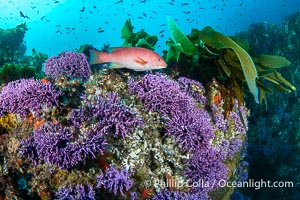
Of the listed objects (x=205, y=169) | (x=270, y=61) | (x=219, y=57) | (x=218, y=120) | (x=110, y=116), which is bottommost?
(x=205, y=169)

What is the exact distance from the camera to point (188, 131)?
263 cm

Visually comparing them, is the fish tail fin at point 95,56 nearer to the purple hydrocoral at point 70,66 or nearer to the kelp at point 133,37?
the purple hydrocoral at point 70,66

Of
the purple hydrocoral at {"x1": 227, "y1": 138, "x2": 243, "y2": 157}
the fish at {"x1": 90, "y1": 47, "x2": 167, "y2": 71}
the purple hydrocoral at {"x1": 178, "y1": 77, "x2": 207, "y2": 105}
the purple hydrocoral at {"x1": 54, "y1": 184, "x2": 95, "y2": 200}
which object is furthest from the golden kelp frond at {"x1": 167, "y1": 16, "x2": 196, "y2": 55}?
the purple hydrocoral at {"x1": 54, "y1": 184, "x2": 95, "y2": 200}

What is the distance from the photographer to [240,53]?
2992mm

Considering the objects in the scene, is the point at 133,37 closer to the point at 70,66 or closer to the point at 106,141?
the point at 70,66

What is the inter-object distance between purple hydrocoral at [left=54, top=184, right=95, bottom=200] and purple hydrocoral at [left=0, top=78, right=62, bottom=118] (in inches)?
31.4

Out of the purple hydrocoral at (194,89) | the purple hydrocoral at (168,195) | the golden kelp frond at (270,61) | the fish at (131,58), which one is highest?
the fish at (131,58)

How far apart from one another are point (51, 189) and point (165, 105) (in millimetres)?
1350

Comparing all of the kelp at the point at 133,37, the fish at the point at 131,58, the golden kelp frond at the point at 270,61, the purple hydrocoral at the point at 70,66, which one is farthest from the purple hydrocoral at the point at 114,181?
the golden kelp frond at the point at 270,61

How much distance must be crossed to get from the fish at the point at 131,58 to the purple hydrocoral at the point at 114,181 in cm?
118

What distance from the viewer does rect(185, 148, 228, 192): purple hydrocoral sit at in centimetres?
272

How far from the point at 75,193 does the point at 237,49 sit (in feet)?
7.66

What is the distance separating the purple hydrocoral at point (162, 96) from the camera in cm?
273

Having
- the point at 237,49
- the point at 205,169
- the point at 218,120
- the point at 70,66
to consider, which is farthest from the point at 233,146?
the point at 70,66
